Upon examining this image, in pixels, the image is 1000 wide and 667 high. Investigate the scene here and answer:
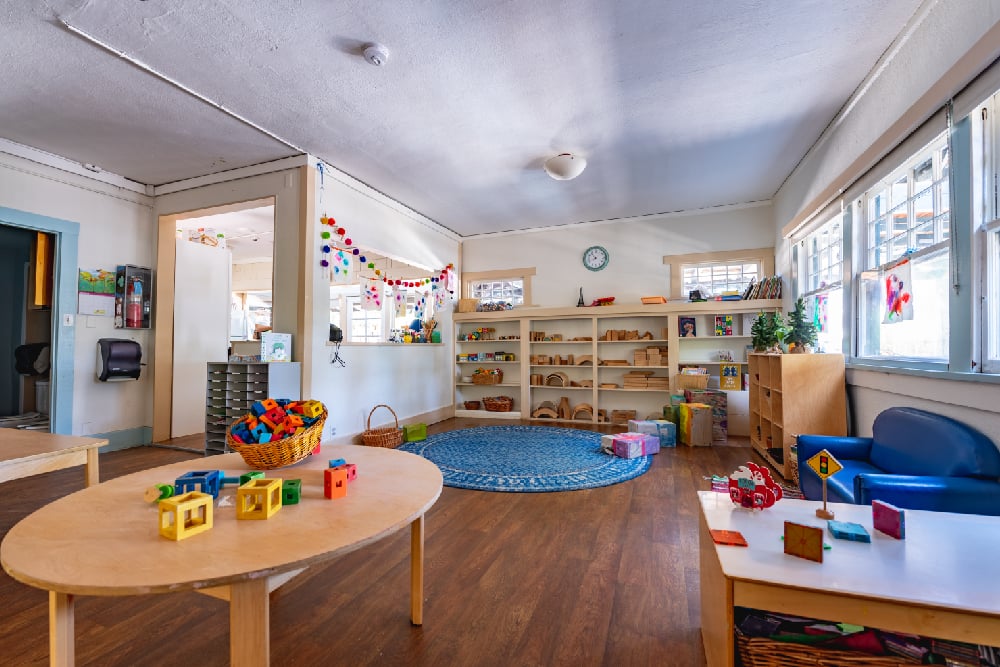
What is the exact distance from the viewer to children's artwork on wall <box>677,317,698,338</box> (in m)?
5.56

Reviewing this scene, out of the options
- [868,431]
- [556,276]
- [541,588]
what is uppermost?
[556,276]

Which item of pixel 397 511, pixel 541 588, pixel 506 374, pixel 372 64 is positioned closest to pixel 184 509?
pixel 397 511

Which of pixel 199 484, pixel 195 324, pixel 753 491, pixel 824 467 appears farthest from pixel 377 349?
pixel 824 467

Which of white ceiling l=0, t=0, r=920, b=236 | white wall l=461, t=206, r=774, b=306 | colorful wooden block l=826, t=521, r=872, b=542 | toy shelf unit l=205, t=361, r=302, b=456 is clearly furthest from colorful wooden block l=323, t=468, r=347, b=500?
white wall l=461, t=206, r=774, b=306

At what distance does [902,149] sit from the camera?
2.62 meters

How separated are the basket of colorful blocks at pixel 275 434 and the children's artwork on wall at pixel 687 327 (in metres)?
5.06

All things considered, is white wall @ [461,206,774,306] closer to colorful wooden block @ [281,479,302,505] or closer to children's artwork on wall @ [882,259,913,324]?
children's artwork on wall @ [882,259,913,324]

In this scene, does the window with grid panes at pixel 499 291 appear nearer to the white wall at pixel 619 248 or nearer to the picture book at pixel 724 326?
the white wall at pixel 619 248

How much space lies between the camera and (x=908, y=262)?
8.52ft

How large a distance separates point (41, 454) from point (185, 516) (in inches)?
58.9

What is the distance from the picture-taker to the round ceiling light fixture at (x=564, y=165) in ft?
13.2

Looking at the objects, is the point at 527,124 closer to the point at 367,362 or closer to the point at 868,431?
the point at 367,362

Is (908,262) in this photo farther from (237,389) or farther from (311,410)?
(237,389)

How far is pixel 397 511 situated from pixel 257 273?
9.78 metres
